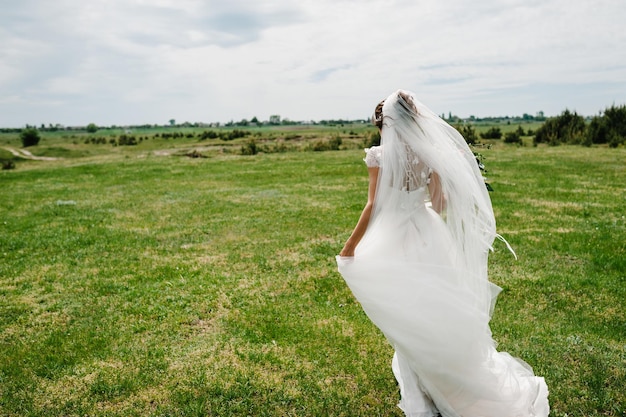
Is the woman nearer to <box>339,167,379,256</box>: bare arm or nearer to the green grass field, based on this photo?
<box>339,167,379,256</box>: bare arm

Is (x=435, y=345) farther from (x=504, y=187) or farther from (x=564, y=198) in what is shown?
(x=504, y=187)

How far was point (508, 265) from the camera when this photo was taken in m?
9.66

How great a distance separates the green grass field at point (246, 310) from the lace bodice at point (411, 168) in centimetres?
247

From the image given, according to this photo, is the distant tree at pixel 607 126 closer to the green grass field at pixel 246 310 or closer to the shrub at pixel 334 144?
the shrub at pixel 334 144

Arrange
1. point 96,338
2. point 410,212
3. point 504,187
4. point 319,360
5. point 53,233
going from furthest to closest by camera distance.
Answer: point 504,187, point 53,233, point 96,338, point 319,360, point 410,212

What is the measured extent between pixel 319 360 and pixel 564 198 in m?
13.7

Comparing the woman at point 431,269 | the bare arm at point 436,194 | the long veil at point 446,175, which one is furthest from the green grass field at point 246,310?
the bare arm at point 436,194

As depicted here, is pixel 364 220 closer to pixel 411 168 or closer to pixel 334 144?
pixel 411 168

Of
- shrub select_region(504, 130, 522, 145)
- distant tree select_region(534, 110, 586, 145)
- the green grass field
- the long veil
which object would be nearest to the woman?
the long veil

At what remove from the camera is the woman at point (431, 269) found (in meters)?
4.57

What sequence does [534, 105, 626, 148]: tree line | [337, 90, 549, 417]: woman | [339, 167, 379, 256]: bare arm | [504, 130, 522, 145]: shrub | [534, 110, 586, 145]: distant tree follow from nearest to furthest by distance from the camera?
[337, 90, 549, 417]: woman → [339, 167, 379, 256]: bare arm → [534, 105, 626, 148]: tree line → [534, 110, 586, 145]: distant tree → [504, 130, 522, 145]: shrub

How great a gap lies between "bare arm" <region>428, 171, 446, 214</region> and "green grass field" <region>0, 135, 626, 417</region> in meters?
2.24

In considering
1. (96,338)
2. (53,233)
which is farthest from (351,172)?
(96,338)

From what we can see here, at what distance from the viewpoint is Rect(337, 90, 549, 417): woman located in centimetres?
457
